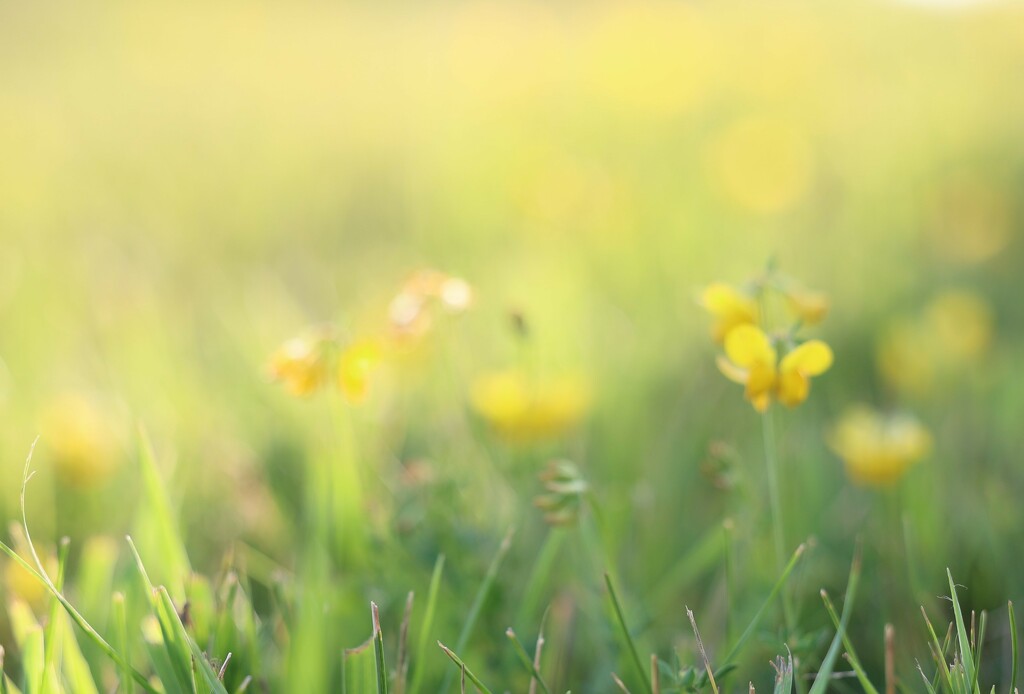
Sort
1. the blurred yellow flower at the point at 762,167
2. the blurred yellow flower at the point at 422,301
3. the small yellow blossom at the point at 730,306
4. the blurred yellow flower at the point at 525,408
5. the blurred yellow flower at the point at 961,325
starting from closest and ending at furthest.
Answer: the small yellow blossom at the point at 730,306
the blurred yellow flower at the point at 422,301
the blurred yellow flower at the point at 525,408
the blurred yellow flower at the point at 961,325
the blurred yellow flower at the point at 762,167

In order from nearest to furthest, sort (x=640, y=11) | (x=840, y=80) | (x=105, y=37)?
(x=840, y=80) → (x=640, y=11) → (x=105, y=37)

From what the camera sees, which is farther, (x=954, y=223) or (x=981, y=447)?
(x=954, y=223)

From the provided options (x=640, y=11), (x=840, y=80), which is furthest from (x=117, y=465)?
(x=640, y=11)

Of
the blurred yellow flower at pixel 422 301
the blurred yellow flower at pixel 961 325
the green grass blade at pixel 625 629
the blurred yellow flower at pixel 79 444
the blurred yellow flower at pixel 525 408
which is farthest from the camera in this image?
the blurred yellow flower at pixel 961 325

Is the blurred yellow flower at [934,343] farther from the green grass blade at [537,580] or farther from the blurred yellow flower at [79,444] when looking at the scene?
the blurred yellow flower at [79,444]

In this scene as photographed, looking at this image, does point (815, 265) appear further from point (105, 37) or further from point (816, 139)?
point (105, 37)

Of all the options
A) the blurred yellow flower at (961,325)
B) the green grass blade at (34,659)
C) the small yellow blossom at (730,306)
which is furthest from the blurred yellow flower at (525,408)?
the blurred yellow flower at (961,325)

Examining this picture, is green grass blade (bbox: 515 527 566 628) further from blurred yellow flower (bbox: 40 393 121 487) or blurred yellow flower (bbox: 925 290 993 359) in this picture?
blurred yellow flower (bbox: 925 290 993 359)
